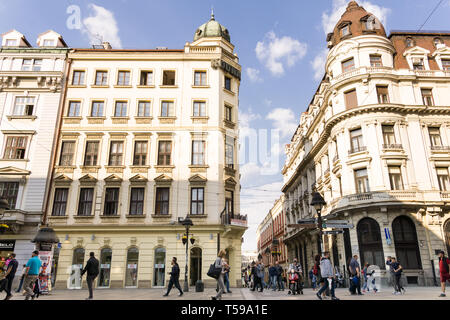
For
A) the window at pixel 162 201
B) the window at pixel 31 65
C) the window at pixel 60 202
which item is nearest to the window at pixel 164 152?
the window at pixel 162 201

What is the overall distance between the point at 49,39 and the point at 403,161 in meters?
34.0

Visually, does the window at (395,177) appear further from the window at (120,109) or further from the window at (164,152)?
the window at (120,109)

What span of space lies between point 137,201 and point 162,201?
2.00m

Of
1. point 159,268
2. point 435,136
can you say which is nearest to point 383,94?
point 435,136

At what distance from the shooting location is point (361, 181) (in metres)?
27.3

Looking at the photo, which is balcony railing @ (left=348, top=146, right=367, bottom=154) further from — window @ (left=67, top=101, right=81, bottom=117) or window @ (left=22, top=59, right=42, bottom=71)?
window @ (left=22, top=59, right=42, bottom=71)

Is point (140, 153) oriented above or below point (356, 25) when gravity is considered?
below

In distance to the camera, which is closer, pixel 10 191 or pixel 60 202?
pixel 10 191

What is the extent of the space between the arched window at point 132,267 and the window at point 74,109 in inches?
505

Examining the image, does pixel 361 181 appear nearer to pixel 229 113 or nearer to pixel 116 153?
pixel 229 113

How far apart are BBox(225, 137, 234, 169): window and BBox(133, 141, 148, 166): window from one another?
6803mm

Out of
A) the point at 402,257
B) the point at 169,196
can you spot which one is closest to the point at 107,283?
the point at 169,196

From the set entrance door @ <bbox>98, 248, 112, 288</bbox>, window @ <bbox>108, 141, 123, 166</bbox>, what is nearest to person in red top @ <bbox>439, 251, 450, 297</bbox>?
entrance door @ <bbox>98, 248, 112, 288</bbox>

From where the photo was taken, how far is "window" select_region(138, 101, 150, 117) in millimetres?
27453
